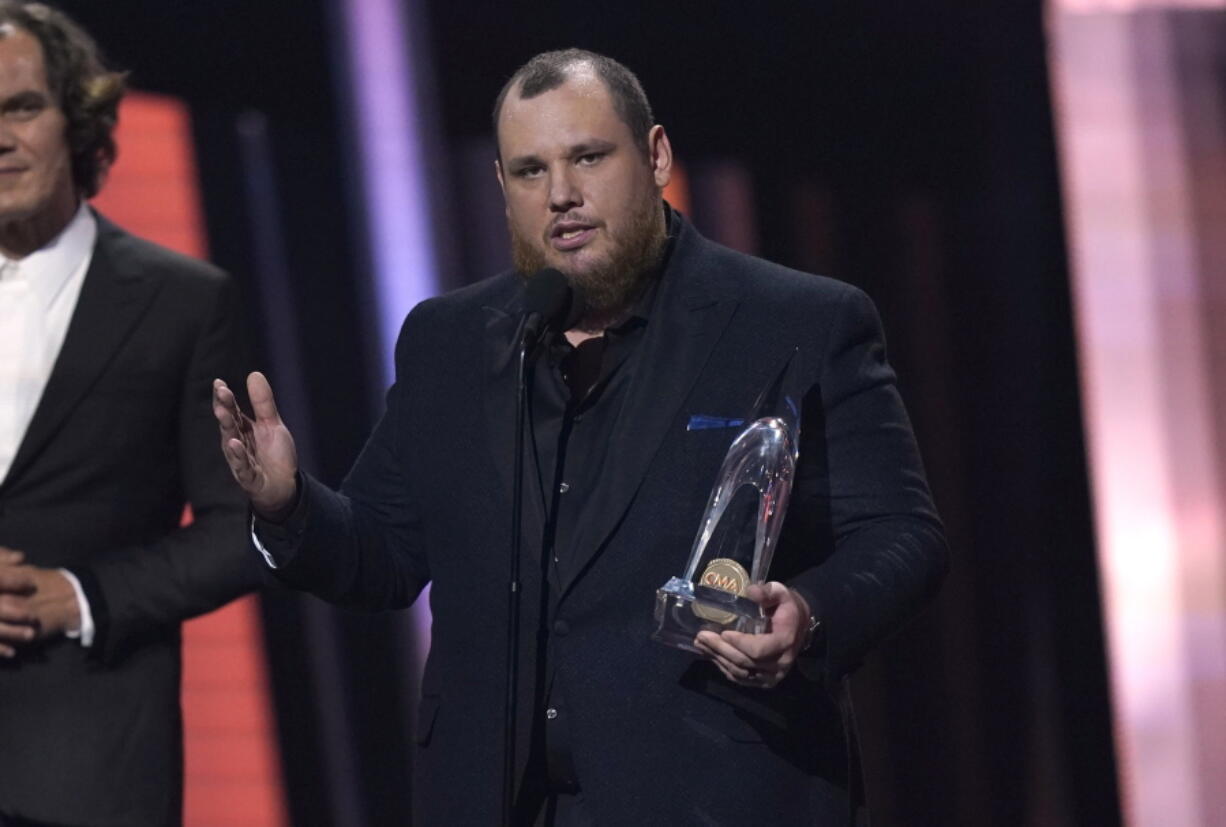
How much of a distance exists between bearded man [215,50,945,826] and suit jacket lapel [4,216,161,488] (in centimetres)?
67

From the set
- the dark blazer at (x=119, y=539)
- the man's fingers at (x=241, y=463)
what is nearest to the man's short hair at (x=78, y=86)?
the dark blazer at (x=119, y=539)

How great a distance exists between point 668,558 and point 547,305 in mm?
357

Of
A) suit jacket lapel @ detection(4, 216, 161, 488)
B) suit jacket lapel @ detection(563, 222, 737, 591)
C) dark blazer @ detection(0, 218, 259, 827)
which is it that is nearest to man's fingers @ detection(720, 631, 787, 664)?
suit jacket lapel @ detection(563, 222, 737, 591)

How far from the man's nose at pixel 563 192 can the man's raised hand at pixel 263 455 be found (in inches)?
17.9

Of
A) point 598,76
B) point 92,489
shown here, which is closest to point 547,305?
point 598,76

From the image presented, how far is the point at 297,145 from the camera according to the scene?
12.7 feet

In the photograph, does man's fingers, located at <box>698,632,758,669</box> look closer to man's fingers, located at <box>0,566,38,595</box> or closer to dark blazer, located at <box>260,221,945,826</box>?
dark blazer, located at <box>260,221,945,826</box>

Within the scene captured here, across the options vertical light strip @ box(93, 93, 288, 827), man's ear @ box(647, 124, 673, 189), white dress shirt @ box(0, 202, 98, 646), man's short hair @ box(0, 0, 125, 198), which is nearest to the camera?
man's ear @ box(647, 124, 673, 189)

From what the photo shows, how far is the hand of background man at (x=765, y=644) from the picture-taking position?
1.79m

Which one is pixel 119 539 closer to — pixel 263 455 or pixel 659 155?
pixel 263 455

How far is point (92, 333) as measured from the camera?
2773 millimetres

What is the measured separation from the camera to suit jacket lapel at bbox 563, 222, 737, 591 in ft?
6.84

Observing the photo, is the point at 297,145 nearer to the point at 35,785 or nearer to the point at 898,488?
the point at 35,785

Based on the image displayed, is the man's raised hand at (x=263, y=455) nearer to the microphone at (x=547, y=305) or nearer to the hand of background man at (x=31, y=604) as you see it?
the microphone at (x=547, y=305)
